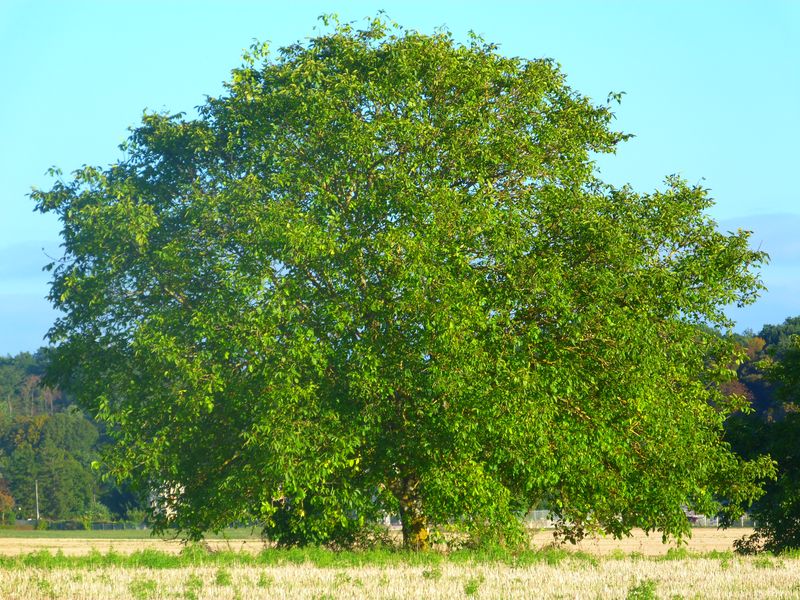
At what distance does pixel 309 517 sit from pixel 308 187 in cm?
846

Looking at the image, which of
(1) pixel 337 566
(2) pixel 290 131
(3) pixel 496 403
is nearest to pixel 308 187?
(2) pixel 290 131

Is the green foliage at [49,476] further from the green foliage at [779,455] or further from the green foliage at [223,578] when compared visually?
the green foliage at [223,578]

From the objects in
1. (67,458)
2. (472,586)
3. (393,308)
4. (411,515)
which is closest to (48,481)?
(67,458)

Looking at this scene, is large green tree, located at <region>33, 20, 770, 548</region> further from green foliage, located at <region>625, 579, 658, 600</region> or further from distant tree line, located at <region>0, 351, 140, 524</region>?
distant tree line, located at <region>0, 351, 140, 524</region>

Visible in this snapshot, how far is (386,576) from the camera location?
21516 millimetres

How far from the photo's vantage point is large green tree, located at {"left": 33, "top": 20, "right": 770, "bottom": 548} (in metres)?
27.3

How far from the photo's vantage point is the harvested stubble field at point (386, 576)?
62.0ft

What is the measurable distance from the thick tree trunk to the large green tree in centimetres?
10

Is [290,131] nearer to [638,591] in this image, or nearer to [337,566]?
[337,566]

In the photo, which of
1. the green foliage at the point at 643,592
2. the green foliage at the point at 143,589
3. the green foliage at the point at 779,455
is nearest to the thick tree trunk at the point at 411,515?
the green foliage at the point at 779,455

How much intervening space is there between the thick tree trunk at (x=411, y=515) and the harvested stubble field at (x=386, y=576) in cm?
291

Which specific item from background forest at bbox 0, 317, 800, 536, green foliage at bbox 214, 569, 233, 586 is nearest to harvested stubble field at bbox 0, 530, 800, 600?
green foliage at bbox 214, 569, 233, 586

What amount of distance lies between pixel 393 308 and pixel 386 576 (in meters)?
8.10

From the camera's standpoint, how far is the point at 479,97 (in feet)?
105
